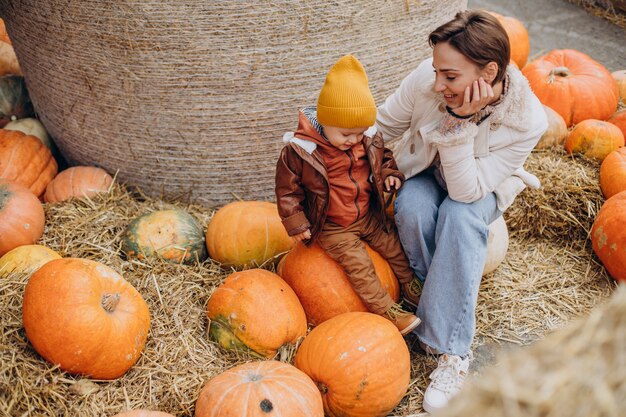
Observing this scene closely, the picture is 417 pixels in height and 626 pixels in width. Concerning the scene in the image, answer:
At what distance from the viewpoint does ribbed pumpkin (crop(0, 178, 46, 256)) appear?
11.2 feet

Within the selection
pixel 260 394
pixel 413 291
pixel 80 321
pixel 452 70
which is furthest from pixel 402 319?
pixel 80 321

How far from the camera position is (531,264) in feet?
12.5

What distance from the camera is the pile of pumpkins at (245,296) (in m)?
2.50

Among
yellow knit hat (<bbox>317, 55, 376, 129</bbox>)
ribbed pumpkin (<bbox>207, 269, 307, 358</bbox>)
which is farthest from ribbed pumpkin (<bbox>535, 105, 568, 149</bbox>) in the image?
ribbed pumpkin (<bbox>207, 269, 307, 358</bbox>)

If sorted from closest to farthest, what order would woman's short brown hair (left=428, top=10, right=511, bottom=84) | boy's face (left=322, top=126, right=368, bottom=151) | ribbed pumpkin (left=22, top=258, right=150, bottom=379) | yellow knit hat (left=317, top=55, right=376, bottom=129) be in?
ribbed pumpkin (left=22, top=258, right=150, bottom=379) < woman's short brown hair (left=428, top=10, right=511, bottom=84) < yellow knit hat (left=317, top=55, right=376, bottom=129) < boy's face (left=322, top=126, right=368, bottom=151)

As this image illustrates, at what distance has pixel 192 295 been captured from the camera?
3.30 m

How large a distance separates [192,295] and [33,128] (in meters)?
2.16

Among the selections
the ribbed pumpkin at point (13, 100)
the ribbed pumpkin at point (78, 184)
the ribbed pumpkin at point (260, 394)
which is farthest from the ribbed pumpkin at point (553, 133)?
the ribbed pumpkin at point (13, 100)

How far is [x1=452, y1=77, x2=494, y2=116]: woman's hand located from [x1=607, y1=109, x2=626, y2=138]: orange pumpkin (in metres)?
2.33

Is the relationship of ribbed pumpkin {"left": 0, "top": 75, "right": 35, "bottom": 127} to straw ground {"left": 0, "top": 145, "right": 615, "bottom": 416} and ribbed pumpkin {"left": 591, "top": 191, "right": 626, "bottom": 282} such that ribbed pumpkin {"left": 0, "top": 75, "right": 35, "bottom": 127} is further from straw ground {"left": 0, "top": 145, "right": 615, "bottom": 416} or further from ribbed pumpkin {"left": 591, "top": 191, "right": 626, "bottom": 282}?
ribbed pumpkin {"left": 591, "top": 191, "right": 626, "bottom": 282}

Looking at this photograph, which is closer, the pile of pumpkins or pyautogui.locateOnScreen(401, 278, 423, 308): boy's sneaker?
the pile of pumpkins

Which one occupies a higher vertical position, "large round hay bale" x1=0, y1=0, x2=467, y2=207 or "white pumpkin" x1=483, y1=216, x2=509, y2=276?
"large round hay bale" x1=0, y1=0, x2=467, y2=207

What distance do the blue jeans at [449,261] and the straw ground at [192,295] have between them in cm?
23

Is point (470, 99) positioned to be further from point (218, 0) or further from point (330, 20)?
point (218, 0)
